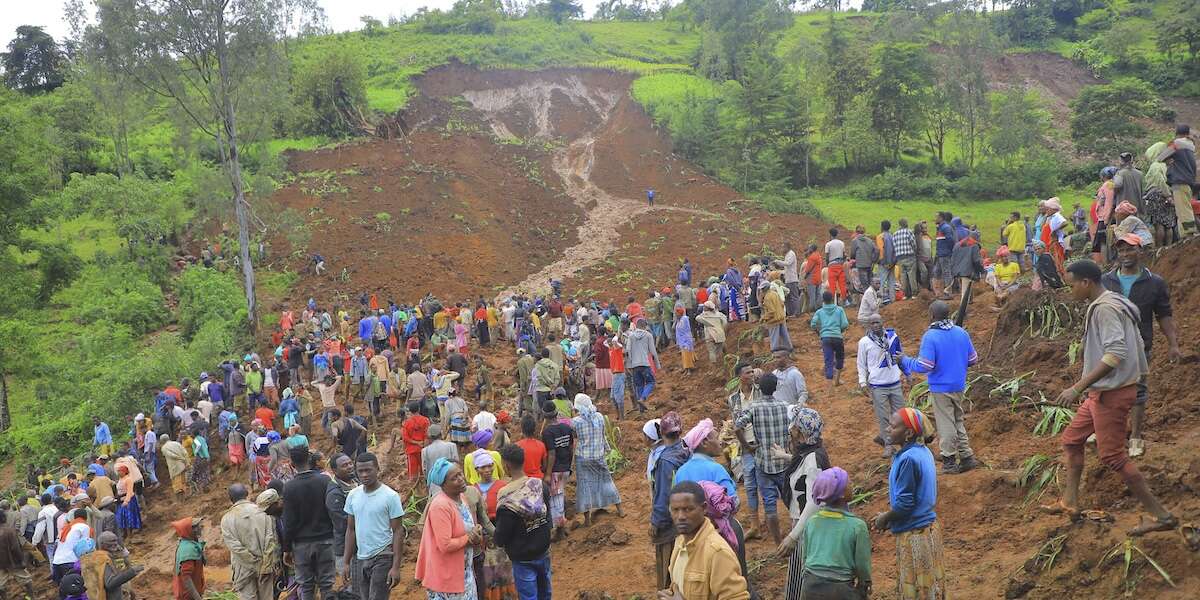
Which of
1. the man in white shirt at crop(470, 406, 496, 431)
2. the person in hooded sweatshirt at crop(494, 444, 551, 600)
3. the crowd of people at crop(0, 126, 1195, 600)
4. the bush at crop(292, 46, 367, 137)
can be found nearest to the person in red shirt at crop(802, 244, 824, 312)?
the crowd of people at crop(0, 126, 1195, 600)

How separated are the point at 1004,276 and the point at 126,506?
14.7 meters

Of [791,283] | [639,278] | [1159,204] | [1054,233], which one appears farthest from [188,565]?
[639,278]

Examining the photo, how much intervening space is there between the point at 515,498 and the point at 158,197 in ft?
96.5

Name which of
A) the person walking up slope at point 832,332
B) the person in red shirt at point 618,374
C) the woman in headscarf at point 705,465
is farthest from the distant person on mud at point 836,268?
the woman in headscarf at point 705,465

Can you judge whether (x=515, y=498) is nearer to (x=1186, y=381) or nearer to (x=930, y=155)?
(x=1186, y=381)

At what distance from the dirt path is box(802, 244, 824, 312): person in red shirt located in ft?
45.6

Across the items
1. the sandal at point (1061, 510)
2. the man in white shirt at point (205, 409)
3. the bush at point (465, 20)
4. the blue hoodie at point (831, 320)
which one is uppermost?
the bush at point (465, 20)

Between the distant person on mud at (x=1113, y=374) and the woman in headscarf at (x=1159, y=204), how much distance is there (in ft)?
19.4

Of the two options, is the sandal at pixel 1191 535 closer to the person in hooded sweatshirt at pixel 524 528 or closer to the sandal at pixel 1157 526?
the sandal at pixel 1157 526

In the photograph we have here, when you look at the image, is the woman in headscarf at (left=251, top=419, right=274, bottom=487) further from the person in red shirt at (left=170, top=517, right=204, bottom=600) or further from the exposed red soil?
the person in red shirt at (left=170, top=517, right=204, bottom=600)

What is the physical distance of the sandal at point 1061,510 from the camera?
5.96m

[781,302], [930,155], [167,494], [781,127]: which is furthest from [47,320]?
[930,155]

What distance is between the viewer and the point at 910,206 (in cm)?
3794

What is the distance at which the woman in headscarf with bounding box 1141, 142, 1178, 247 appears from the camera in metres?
10.1
